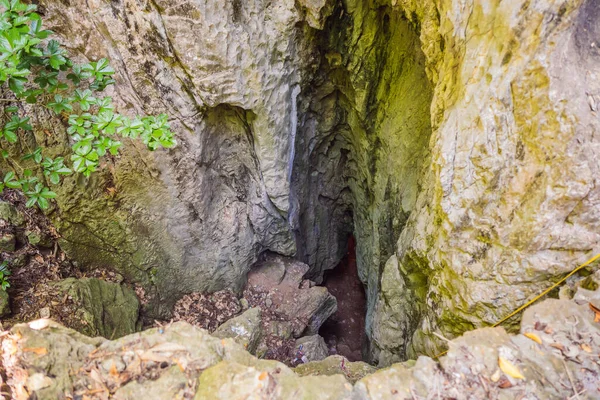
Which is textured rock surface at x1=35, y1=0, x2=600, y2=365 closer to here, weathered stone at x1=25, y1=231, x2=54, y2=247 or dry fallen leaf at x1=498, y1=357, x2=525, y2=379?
weathered stone at x1=25, y1=231, x2=54, y2=247

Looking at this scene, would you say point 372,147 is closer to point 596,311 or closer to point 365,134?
point 365,134

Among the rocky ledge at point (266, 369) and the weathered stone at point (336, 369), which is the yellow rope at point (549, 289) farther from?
the weathered stone at point (336, 369)

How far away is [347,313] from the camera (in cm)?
755

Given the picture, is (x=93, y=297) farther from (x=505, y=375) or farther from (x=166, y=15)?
(x=505, y=375)

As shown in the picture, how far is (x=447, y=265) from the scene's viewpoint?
284 centimetres

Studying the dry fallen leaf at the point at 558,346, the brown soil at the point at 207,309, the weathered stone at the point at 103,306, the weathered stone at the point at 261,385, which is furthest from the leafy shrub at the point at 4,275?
the dry fallen leaf at the point at 558,346

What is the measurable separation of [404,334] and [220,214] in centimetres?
300

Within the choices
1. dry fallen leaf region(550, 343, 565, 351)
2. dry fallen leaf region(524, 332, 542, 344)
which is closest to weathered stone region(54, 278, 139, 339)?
dry fallen leaf region(524, 332, 542, 344)

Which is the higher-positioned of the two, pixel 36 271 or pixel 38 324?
pixel 38 324

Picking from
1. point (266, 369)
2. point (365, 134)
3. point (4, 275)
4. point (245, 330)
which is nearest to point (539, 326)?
point (266, 369)

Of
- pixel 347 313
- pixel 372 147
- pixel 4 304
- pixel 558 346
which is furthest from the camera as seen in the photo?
pixel 347 313

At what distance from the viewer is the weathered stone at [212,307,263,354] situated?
4.11 m

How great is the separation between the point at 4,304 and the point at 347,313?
6.15 meters

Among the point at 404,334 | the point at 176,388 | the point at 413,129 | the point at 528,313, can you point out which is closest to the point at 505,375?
the point at 528,313
